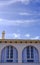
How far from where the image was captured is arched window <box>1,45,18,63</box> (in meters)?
32.8

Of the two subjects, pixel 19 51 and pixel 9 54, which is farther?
pixel 9 54

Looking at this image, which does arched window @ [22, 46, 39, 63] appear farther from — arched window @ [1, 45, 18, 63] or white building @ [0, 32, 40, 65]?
arched window @ [1, 45, 18, 63]

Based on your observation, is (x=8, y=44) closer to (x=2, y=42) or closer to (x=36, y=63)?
(x=2, y=42)

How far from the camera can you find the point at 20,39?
1291 inches

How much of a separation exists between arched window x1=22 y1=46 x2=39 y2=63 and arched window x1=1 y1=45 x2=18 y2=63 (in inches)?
43.7

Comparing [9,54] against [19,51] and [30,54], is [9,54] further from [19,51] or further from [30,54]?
[30,54]

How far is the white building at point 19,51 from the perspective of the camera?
32656 mm

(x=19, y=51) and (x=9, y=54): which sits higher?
(x=19, y=51)

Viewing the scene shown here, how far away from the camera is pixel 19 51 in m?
32.8


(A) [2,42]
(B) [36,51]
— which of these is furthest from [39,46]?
(A) [2,42]

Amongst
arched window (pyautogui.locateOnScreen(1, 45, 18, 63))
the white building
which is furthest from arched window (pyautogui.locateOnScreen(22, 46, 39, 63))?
arched window (pyautogui.locateOnScreen(1, 45, 18, 63))

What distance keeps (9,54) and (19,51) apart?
150cm

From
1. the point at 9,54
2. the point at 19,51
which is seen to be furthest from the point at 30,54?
the point at 9,54

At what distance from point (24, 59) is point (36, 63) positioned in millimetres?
1799
